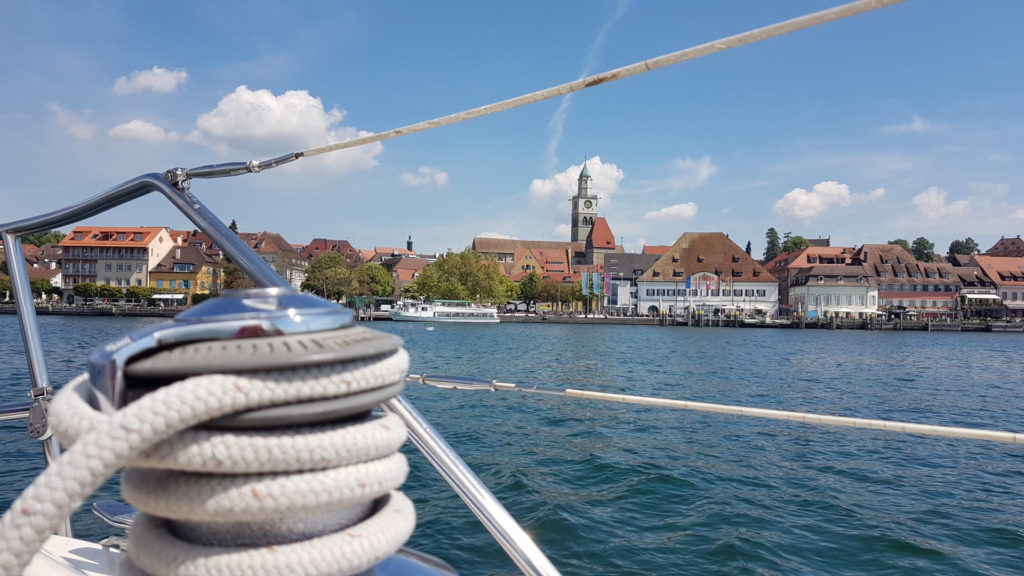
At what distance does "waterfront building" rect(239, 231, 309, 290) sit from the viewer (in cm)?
8488

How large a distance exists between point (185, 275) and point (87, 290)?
10.2 metres

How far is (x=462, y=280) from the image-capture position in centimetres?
7231

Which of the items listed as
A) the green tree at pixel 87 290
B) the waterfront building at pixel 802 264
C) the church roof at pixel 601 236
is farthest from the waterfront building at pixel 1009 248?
the green tree at pixel 87 290

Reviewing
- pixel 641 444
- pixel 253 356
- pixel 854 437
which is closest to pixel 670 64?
pixel 253 356

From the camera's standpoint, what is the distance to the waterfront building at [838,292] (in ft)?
239

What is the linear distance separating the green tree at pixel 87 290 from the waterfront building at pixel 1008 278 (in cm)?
10834

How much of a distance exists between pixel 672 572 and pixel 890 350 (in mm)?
40330

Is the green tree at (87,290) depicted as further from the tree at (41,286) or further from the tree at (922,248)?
the tree at (922,248)

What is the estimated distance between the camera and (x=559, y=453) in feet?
30.7

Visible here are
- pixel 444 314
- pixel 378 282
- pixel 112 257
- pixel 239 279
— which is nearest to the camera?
pixel 239 279

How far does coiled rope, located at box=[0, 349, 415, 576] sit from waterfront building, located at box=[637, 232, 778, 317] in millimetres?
74707

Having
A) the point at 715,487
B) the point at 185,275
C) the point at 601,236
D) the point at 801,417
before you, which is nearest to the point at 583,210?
the point at 601,236

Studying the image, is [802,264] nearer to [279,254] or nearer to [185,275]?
[279,254]

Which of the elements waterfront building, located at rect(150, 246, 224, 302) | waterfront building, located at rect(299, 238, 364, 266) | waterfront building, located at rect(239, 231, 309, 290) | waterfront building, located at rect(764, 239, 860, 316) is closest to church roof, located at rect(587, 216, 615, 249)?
waterfront building, located at rect(764, 239, 860, 316)
